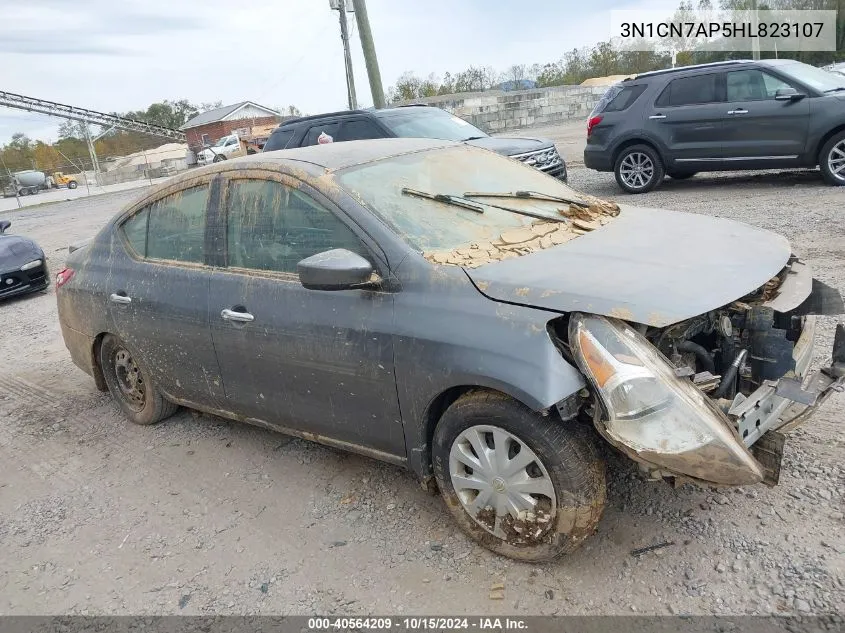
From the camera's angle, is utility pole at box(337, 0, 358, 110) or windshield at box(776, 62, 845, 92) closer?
windshield at box(776, 62, 845, 92)

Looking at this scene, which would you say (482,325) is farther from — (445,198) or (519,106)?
(519,106)

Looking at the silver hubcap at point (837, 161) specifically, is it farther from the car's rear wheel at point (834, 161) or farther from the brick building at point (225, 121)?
the brick building at point (225, 121)

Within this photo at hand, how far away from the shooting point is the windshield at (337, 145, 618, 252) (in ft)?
10.4

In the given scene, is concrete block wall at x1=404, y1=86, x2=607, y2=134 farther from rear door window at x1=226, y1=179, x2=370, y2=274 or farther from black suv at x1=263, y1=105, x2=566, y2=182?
rear door window at x1=226, y1=179, x2=370, y2=274

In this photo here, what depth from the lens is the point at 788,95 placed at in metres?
9.17

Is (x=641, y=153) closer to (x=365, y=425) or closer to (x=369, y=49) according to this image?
(x=369, y=49)

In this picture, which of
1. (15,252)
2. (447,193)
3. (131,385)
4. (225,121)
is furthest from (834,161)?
(225,121)

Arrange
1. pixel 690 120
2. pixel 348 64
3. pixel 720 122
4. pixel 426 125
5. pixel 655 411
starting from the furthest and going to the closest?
pixel 348 64 → pixel 426 125 → pixel 690 120 → pixel 720 122 → pixel 655 411

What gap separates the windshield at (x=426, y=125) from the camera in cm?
991

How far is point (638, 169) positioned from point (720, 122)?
1398mm

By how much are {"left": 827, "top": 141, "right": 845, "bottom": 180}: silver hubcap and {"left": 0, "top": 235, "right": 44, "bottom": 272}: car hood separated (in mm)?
11130

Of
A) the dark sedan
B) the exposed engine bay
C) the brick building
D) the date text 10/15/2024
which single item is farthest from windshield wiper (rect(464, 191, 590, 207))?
the brick building

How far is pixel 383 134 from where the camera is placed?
Answer: 32.3 feet

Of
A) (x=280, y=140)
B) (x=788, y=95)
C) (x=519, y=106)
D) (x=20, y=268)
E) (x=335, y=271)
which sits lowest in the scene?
(x=20, y=268)
